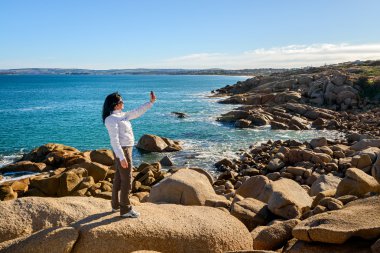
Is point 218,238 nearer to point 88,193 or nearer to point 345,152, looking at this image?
point 88,193

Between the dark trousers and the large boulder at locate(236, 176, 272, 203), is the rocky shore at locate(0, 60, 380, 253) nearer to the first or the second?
the large boulder at locate(236, 176, 272, 203)

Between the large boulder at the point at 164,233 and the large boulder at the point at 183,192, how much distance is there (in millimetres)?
2865

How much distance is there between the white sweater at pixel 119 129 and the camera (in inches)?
319

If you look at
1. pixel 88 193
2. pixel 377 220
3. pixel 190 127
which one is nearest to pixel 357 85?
pixel 190 127

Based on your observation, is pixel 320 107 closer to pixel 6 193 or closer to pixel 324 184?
pixel 324 184

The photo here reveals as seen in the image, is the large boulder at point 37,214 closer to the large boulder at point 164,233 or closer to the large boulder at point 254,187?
the large boulder at point 164,233

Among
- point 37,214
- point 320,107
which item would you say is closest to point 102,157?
point 37,214

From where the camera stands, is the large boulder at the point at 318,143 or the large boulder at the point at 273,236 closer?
the large boulder at the point at 273,236

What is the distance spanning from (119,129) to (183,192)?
4454mm

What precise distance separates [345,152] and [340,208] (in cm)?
1853

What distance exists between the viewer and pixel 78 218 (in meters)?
8.80

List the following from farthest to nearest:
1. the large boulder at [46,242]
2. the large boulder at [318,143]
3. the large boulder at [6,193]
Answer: the large boulder at [318,143]
the large boulder at [6,193]
the large boulder at [46,242]

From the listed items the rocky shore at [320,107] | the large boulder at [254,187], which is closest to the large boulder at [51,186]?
the large boulder at [254,187]

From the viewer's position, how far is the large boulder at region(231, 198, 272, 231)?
10.7 meters
